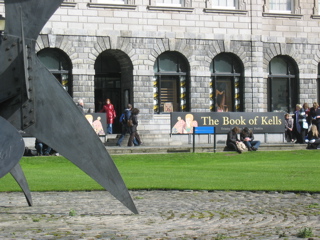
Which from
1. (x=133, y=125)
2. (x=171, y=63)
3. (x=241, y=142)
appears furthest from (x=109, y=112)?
(x=241, y=142)

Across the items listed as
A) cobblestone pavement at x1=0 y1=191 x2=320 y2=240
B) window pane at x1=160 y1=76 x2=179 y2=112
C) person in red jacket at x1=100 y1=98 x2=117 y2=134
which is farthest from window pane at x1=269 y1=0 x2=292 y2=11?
cobblestone pavement at x1=0 y1=191 x2=320 y2=240

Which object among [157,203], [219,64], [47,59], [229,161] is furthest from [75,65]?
[157,203]

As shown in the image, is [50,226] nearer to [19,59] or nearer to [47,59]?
[19,59]

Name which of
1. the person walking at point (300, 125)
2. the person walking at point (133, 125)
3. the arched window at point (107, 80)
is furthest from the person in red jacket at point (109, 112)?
the person walking at point (300, 125)

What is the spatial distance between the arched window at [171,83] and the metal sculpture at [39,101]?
29938mm

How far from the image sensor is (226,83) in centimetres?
4291

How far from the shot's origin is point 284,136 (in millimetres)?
39625

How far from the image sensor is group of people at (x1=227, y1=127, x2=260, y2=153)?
31.5m

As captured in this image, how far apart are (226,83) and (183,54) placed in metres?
2.91

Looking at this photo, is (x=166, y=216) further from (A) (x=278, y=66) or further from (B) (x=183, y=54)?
(A) (x=278, y=66)

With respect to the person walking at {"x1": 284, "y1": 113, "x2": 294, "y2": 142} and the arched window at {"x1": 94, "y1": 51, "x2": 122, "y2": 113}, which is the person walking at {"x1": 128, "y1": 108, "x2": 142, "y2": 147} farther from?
the person walking at {"x1": 284, "y1": 113, "x2": 294, "y2": 142}

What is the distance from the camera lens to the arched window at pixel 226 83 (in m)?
42.6

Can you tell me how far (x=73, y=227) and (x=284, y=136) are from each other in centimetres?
2975

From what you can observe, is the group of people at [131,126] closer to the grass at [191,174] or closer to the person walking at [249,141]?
the person walking at [249,141]
